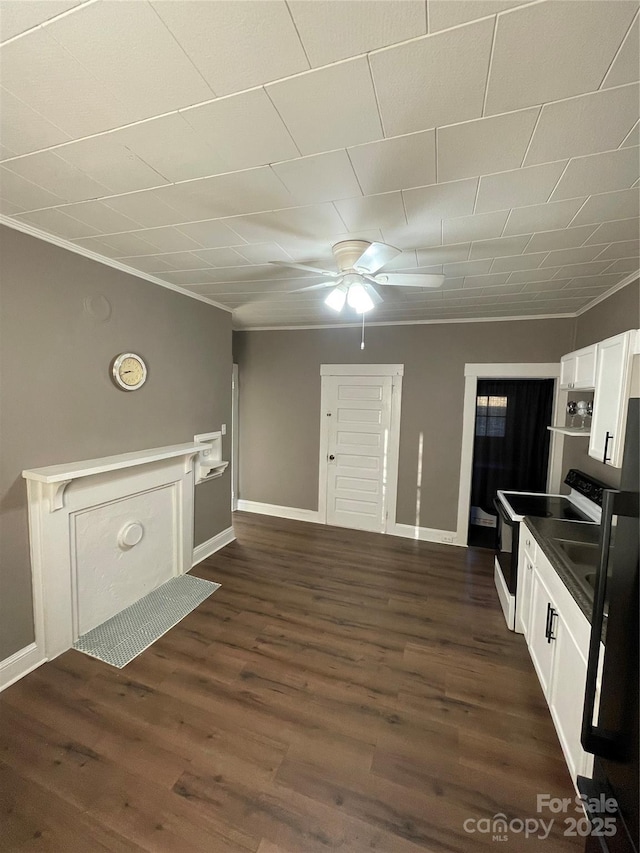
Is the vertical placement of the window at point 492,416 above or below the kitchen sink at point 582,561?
above

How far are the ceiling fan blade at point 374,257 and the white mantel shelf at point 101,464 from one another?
204 centimetres

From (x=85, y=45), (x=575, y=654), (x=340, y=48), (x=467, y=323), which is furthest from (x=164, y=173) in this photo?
(x=467, y=323)

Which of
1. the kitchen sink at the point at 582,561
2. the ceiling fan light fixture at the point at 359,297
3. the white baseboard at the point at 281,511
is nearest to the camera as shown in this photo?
the kitchen sink at the point at 582,561

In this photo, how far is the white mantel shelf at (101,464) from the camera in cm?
199

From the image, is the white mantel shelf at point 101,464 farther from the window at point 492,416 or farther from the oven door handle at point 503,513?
the window at point 492,416

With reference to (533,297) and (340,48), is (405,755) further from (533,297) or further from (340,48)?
(533,297)

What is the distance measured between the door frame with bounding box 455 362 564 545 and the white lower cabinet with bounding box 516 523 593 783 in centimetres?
165

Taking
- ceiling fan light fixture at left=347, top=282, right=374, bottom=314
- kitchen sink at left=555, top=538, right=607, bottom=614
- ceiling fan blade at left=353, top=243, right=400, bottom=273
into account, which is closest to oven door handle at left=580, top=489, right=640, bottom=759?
kitchen sink at left=555, top=538, right=607, bottom=614

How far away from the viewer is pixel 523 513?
2656mm

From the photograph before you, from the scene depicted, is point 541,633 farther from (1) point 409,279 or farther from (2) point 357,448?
(2) point 357,448

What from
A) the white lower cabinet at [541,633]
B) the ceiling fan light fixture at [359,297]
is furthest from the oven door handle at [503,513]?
the ceiling fan light fixture at [359,297]

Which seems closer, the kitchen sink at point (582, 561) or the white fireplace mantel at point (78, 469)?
the kitchen sink at point (582, 561)

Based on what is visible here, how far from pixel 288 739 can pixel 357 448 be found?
10.1 ft

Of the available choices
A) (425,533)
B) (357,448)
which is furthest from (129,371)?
(425,533)
